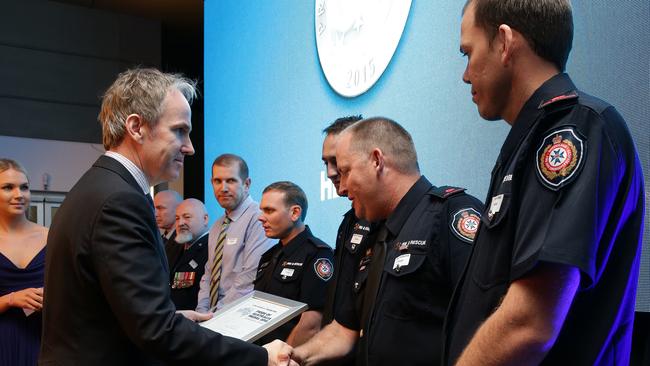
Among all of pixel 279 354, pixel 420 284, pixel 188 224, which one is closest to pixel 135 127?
pixel 279 354

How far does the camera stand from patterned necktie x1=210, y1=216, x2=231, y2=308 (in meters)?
3.60

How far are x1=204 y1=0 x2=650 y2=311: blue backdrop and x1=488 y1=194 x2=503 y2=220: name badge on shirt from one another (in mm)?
892

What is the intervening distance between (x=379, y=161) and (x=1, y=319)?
1.95m

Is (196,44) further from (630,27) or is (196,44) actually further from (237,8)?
(630,27)

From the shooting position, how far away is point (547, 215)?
1013 millimetres

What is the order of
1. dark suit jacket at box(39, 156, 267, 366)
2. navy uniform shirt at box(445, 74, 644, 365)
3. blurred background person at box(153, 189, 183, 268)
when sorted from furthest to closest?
blurred background person at box(153, 189, 183, 268) < dark suit jacket at box(39, 156, 267, 366) < navy uniform shirt at box(445, 74, 644, 365)

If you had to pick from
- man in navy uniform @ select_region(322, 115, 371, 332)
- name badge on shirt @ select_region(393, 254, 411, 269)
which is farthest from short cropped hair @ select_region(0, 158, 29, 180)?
name badge on shirt @ select_region(393, 254, 411, 269)

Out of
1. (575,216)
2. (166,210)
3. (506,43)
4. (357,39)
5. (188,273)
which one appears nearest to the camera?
(575,216)

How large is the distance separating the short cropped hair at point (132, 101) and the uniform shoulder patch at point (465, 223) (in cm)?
82

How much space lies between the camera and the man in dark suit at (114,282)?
148 cm

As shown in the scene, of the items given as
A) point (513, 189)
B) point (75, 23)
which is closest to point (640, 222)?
point (513, 189)

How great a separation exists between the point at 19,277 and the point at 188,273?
3.66 ft

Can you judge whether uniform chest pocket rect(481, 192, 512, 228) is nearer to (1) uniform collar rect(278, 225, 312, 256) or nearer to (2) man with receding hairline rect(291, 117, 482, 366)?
(2) man with receding hairline rect(291, 117, 482, 366)

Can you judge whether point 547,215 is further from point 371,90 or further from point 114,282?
point 371,90
